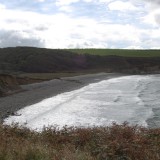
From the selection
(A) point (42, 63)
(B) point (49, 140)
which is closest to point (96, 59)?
(A) point (42, 63)

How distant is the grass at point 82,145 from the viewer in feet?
28.1

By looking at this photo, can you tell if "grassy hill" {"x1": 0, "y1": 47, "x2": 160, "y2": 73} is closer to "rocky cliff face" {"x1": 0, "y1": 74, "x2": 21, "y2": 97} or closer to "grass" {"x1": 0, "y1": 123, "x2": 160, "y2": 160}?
"rocky cliff face" {"x1": 0, "y1": 74, "x2": 21, "y2": 97}

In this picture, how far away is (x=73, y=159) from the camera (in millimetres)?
8227

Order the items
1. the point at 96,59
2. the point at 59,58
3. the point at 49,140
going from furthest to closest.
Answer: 1. the point at 96,59
2. the point at 59,58
3. the point at 49,140

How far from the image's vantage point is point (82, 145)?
11.0 m

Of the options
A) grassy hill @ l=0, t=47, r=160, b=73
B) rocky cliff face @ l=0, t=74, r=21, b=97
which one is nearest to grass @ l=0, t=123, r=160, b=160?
rocky cliff face @ l=0, t=74, r=21, b=97

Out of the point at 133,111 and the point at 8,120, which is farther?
the point at 133,111

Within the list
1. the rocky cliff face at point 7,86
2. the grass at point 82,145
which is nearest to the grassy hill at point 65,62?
the rocky cliff face at point 7,86

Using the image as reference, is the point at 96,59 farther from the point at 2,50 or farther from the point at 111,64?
the point at 2,50

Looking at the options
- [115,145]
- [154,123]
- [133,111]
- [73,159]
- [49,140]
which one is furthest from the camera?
[133,111]

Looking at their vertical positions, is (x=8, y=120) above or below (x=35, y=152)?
below

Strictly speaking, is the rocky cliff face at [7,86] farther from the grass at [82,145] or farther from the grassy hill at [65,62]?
the grassy hill at [65,62]

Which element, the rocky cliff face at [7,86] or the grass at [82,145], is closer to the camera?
the grass at [82,145]

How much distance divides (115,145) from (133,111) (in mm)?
19601
